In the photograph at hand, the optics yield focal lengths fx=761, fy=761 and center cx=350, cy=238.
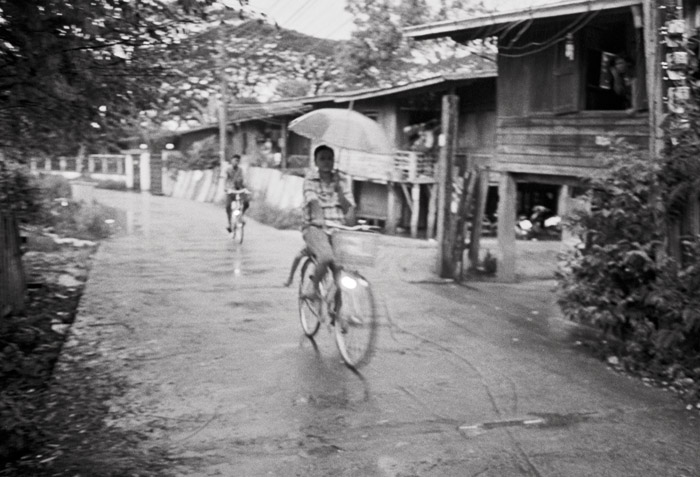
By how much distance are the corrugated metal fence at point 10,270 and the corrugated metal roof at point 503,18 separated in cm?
819

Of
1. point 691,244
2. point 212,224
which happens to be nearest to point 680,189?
point 691,244

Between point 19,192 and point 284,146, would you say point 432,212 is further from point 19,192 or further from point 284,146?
point 19,192

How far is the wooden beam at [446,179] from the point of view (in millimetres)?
12148

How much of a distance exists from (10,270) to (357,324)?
173 inches

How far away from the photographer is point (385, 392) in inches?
239

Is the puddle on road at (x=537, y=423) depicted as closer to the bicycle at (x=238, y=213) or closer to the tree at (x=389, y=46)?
the bicycle at (x=238, y=213)

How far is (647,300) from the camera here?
282 inches

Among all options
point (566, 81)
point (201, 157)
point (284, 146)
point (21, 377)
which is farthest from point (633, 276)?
point (201, 157)

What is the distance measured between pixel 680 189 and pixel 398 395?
334 centimetres

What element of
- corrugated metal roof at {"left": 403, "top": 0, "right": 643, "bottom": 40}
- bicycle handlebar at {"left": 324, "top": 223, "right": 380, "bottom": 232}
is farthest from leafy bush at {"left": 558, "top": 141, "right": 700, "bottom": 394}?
corrugated metal roof at {"left": 403, "top": 0, "right": 643, "bottom": 40}

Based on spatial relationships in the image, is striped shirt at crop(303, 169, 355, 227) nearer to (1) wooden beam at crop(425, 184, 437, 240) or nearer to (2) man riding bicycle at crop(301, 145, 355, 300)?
(2) man riding bicycle at crop(301, 145, 355, 300)

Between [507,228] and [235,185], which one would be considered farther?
[235,185]

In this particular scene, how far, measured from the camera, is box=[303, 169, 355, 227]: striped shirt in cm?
728

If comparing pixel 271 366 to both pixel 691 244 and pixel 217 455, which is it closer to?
pixel 217 455
